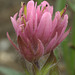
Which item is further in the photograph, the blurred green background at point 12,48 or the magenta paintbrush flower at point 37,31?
the blurred green background at point 12,48

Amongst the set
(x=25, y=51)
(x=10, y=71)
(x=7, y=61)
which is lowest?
(x=7, y=61)

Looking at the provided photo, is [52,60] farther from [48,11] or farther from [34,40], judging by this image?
[48,11]

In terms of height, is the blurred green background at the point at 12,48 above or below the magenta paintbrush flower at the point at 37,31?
below

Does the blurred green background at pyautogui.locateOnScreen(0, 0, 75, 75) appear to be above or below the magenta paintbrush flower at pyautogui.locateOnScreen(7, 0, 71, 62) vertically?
below

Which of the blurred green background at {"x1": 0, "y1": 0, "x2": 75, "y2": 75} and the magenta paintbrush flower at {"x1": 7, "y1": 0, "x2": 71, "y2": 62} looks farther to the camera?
the blurred green background at {"x1": 0, "y1": 0, "x2": 75, "y2": 75}

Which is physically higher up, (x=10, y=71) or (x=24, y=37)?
(x=24, y=37)

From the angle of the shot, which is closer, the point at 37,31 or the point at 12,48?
the point at 37,31

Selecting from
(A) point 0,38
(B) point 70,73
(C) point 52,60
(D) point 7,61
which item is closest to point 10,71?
(B) point 70,73

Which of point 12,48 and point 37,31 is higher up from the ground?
point 37,31
